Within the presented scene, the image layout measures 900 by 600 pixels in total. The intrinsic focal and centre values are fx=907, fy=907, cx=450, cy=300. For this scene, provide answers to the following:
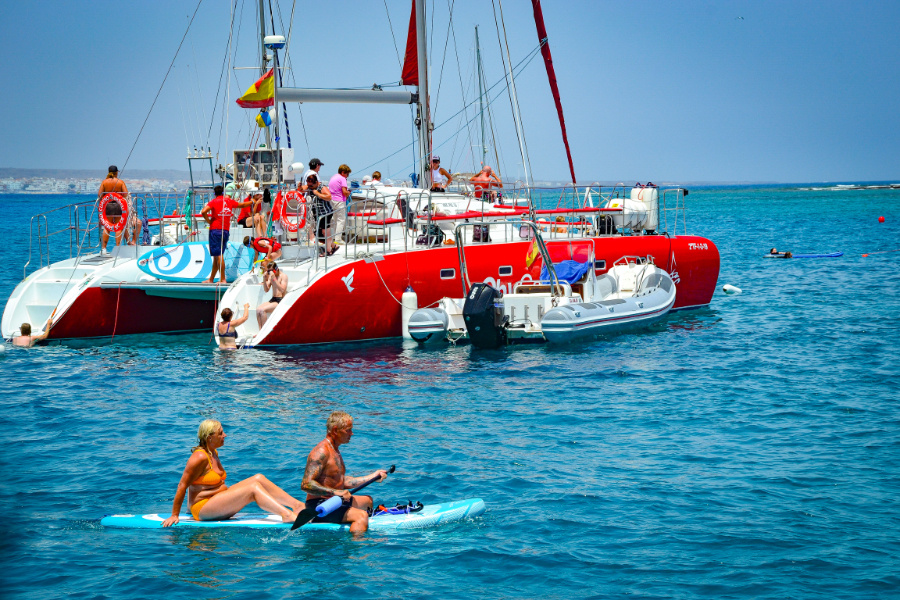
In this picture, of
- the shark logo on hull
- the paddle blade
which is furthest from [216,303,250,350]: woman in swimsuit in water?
the paddle blade

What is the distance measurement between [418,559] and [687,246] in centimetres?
1487

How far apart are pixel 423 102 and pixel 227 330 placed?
696 cm

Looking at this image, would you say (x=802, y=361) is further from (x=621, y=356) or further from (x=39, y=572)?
(x=39, y=572)

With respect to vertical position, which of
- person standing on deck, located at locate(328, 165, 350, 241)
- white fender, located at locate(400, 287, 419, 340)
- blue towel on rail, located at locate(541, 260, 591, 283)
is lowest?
white fender, located at locate(400, 287, 419, 340)

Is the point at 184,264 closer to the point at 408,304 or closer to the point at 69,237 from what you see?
the point at 408,304

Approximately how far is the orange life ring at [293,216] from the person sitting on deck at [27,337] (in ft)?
16.1

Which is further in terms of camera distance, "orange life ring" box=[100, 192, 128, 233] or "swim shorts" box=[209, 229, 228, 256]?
"orange life ring" box=[100, 192, 128, 233]

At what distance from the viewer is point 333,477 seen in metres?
8.18

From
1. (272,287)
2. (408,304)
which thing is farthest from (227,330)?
(408,304)

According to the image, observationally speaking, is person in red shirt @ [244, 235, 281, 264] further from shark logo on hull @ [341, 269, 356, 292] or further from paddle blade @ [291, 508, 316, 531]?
paddle blade @ [291, 508, 316, 531]

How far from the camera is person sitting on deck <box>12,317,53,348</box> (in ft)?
57.0

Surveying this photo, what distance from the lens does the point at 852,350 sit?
56.0 feet

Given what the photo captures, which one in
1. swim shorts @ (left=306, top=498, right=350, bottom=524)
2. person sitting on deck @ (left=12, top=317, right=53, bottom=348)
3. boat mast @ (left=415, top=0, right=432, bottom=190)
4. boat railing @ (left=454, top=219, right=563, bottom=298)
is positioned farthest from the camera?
boat mast @ (left=415, top=0, right=432, bottom=190)

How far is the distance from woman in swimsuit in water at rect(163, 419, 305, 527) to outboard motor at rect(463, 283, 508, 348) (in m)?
8.36
